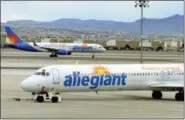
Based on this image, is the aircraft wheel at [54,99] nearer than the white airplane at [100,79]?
Yes

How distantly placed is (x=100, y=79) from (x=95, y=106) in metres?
4.11

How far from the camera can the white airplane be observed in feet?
109

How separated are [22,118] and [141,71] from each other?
13.6 m

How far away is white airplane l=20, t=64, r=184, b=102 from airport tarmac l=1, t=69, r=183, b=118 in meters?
0.83

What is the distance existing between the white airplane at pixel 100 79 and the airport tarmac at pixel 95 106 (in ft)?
2.72

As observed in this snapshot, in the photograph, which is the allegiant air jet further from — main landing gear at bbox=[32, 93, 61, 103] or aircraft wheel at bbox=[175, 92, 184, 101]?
main landing gear at bbox=[32, 93, 61, 103]

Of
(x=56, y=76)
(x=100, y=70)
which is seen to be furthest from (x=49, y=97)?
(x=100, y=70)

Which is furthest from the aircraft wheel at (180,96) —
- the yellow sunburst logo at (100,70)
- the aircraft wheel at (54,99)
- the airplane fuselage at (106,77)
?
the aircraft wheel at (54,99)

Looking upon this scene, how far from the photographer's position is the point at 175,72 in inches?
1428

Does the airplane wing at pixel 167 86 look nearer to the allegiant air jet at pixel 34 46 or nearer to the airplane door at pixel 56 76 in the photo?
the airplane door at pixel 56 76

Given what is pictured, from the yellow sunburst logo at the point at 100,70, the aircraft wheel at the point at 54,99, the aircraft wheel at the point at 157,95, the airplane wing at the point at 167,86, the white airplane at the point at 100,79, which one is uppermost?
the yellow sunburst logo at the point at 100,70

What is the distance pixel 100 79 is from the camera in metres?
34.3

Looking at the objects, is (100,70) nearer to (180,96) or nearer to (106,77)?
(106,77)

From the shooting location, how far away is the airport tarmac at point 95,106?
2602cm
